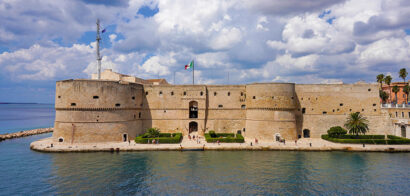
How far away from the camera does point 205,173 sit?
21.9m

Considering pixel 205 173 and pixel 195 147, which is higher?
pixel 195 147

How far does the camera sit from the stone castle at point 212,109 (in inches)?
1272

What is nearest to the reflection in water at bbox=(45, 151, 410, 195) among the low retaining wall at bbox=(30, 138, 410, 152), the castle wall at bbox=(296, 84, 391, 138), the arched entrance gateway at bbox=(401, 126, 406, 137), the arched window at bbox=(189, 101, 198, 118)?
the low retaining wall at bbox=(30, 138, 410, 152)

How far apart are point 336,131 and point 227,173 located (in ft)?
74.0

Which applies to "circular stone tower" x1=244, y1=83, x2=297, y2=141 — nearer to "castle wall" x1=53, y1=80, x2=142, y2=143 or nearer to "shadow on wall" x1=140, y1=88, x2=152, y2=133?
"shadow on wall" x1=140, y1=88, x2=152, y2=133

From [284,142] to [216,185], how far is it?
17.7m

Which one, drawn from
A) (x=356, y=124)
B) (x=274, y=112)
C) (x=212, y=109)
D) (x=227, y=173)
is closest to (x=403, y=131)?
(x=356, y=124)

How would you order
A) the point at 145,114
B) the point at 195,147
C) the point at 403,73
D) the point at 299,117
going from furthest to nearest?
the point at 403,73, the point at 145,114, the point at 299,117, the point at 195,147

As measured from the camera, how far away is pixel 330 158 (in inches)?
1071

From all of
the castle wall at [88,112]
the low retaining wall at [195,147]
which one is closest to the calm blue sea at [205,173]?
the low retaining wall at [195,147]

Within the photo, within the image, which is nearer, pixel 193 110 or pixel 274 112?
pixel 274 112

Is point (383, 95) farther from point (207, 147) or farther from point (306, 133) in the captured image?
point (207, 147)

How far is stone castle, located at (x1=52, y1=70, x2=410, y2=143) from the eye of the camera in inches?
1272

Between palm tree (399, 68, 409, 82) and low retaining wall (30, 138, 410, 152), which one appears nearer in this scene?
low retaining wall (30, 138, 410, 152)
